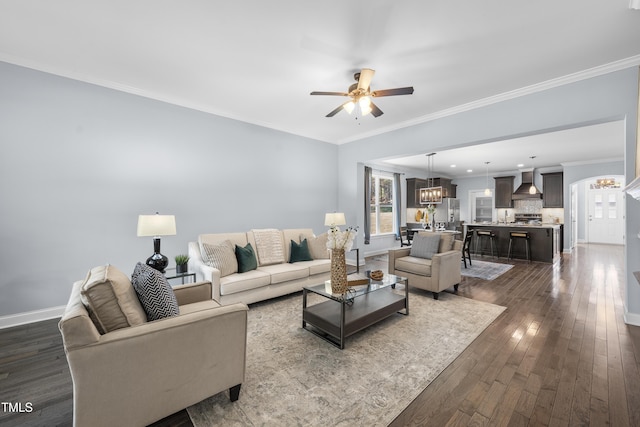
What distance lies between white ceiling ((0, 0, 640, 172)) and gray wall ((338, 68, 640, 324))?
0.56ft

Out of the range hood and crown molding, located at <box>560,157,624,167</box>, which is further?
the range hood

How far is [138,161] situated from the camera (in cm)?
373

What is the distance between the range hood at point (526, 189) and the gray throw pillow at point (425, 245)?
6828 mm

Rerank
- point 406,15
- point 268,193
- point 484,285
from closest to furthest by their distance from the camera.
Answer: point 406,15
point 484,285
point 268,193

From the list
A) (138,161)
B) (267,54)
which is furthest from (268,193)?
(267,54)

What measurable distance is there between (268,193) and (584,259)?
27.4 ft

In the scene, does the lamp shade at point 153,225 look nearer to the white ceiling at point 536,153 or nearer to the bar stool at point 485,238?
the white ceiling at point 536,153

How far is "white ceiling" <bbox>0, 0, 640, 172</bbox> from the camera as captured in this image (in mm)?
2238

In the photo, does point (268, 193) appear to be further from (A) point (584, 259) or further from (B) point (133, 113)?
(A) point (584, 259)

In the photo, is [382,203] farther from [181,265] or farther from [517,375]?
[517,375]

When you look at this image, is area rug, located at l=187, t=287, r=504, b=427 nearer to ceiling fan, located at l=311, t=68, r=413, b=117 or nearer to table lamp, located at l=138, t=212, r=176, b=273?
table lamp, located at l=138, t=212, r=176, b=273

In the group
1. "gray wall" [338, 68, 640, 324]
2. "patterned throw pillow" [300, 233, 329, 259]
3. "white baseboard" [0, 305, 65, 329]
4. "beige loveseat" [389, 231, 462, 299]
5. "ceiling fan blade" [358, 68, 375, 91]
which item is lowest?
"white baseboard" [0, 305, 65, 329]

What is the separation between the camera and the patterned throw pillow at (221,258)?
341 cm

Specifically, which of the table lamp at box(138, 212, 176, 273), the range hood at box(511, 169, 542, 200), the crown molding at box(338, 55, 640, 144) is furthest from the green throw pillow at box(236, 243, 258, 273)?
the range hood at box(511, 169, 542, 200)
